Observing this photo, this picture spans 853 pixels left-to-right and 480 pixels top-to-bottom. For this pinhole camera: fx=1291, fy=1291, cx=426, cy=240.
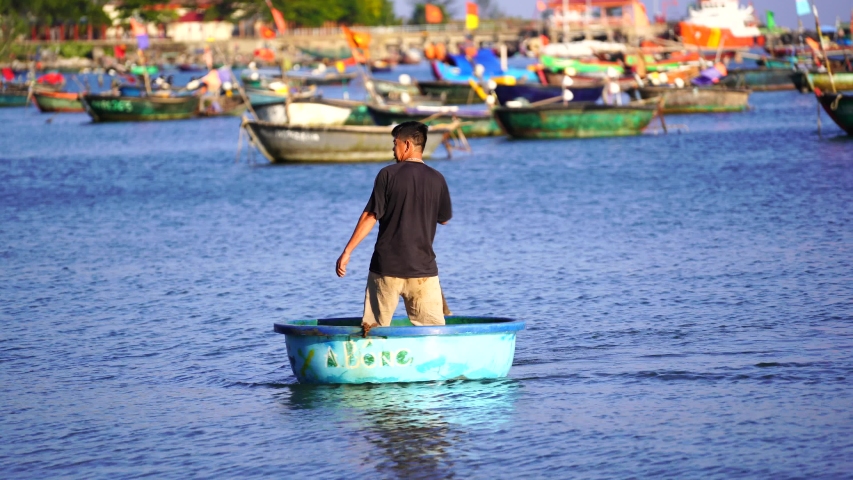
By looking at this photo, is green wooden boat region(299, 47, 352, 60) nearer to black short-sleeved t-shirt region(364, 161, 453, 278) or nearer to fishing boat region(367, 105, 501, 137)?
fishing boat region(367, 105, 501, 137)

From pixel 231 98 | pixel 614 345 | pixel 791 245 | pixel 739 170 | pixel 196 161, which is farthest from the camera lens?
pixel 231 98

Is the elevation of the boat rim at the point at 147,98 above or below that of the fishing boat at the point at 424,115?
above

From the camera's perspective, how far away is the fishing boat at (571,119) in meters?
37.6

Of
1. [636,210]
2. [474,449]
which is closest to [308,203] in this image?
[636,210]

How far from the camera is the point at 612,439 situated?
8.18 meters

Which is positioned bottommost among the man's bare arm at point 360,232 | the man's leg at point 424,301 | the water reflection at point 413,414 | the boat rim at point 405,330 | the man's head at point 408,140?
the water reflection at point 413,414

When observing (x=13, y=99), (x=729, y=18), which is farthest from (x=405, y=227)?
(x=729, y=18)

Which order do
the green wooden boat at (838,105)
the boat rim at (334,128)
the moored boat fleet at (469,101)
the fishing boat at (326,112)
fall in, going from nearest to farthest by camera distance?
the boat rim at (334,128) → the green wooden boat at (838,105) → the moored boat fleet at (469,101) → the fishing boat at (326,112)

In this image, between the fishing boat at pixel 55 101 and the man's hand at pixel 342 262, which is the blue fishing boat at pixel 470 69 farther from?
the man's hand at pixel 342 262

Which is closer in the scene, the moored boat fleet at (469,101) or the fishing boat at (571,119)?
the moored boat fleet at (469,101)

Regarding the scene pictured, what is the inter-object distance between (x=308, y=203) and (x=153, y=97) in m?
32.7

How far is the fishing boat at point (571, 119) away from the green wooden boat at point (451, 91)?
14512 millimetres

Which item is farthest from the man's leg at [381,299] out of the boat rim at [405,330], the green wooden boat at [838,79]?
the green wooden boat at [838,79]

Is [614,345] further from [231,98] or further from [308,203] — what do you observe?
[231,98]
